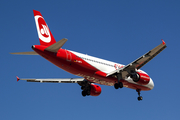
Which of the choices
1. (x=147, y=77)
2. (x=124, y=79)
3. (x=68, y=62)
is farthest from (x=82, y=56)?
(x=147, y=77)

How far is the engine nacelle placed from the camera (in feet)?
110

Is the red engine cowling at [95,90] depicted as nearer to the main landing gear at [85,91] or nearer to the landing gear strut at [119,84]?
the main landing gear at [85,91]

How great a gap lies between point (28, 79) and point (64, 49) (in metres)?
9.74

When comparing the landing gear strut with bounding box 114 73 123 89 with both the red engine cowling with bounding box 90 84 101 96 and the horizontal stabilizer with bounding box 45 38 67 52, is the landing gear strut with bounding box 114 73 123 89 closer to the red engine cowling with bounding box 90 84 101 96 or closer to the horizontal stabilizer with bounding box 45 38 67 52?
the red engine cowling with bounding box 90 84 101 96

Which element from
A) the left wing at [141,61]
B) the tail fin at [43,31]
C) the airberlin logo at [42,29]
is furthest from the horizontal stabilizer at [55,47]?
the left wing at [141,61]

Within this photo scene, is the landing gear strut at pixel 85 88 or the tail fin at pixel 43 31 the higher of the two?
the tail fin at pixel 43 31

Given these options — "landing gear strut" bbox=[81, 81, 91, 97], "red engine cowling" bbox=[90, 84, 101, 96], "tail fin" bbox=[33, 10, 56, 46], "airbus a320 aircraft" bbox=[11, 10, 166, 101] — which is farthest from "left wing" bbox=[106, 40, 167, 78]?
"tail fin" bbox=[33, 10, 56, 46]

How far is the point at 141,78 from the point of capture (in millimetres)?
34781

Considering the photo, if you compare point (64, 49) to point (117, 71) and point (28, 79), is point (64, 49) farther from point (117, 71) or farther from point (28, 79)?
point (28, 79)

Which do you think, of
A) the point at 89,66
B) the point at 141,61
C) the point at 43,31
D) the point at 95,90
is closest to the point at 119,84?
the point at 141,61

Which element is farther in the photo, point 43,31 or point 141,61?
point 141,61

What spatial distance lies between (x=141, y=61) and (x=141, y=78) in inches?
175

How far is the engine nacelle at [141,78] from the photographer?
3349 cm

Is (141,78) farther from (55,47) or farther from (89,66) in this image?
(55,47)
